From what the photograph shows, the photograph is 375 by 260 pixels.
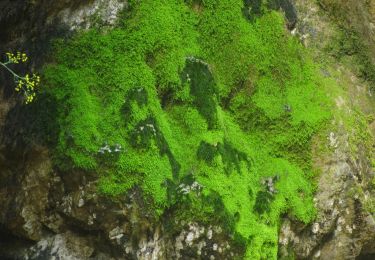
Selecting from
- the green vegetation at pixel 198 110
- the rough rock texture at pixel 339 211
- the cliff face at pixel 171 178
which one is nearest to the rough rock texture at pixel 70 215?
the cliff face at pixel 171 178

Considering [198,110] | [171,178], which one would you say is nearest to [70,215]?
[171,178]

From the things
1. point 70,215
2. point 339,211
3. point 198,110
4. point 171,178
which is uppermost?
point 198,110

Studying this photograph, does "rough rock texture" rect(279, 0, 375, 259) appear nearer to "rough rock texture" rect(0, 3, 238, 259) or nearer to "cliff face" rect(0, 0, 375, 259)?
"cliff face" rect(0, 0, 375, 259)

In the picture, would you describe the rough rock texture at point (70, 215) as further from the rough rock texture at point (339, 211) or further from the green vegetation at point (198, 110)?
the rough rock texture at point (339, 211)

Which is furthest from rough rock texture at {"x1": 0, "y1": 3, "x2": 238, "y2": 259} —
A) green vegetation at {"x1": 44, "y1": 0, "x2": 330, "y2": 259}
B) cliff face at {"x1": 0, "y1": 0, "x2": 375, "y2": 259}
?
green vegetation at {"x1": 44, "y1": 0, "x2": 330, "y2": 259}

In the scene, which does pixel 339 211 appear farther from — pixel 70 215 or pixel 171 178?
pixel 70 215

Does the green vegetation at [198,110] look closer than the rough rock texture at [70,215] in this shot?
No
